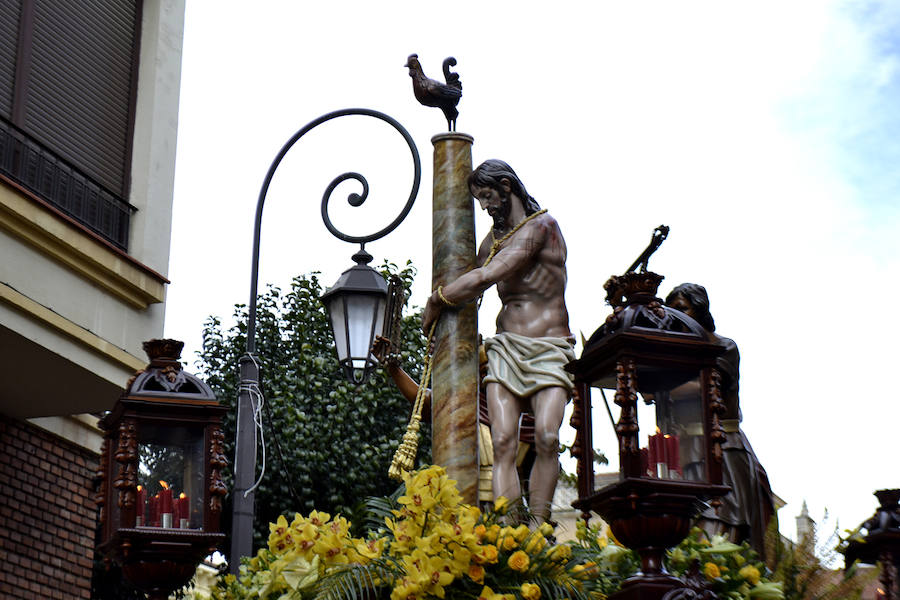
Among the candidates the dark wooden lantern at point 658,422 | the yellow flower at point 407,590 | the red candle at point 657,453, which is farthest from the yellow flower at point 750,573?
the yellow flower at point 407,590

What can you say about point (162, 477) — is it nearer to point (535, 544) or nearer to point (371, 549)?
point (371, 549)

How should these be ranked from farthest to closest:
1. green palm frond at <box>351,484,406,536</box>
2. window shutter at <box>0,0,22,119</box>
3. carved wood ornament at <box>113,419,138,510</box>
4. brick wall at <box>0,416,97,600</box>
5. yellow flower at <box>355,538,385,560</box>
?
brick wall at <box>0,416,97,600</box>
window shutter at <box>0,0,22,119</box>
carved wood ornament at <box>113,419,138,510</box>
green palm frond at <box>351,484,406,536</box>
yellow flower at <box>355,538,385,560</box>

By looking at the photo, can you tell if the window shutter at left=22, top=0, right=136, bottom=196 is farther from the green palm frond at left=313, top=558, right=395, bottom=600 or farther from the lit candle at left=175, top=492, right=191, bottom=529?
the green palm frond at left=313, top=558, right=395, bottom=600

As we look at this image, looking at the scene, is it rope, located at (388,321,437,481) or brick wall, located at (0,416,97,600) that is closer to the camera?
rope, located at (388,321,437,481)

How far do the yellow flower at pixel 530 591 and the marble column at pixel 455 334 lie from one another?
1559 mm

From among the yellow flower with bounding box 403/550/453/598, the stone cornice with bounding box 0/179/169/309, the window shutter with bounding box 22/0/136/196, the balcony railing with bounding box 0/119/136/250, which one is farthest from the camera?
the window shutter with bounding box 22/0/136/196

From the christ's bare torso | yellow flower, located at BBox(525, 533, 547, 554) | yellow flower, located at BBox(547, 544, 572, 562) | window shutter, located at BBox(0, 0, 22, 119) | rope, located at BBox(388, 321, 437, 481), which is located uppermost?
window shutter, located at BBox(0, 0, 22, 119)

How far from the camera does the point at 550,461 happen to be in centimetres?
755

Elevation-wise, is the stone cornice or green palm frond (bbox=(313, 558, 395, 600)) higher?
Result: the stone cornice

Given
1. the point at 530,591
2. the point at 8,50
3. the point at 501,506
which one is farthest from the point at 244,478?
the point at 8,50

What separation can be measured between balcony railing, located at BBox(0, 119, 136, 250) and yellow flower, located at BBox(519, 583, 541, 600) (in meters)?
7.86

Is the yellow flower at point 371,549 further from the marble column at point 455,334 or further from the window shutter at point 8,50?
the window shutter at point 8,50

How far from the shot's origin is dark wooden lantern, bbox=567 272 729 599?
5.86 metres

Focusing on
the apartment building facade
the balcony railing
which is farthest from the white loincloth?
the balcony railing
